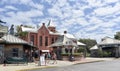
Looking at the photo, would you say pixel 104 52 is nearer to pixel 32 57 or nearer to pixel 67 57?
pixel 67 57

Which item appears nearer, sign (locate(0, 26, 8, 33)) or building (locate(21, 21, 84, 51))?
sign (locate(0, 26, 8, 33))

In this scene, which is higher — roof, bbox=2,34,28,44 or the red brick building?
the red brick building

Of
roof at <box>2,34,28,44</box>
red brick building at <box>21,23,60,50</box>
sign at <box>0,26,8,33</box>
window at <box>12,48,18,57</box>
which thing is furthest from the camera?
red brick building at <box>21,23,60,50</box>

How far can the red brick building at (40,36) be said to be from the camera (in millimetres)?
67562

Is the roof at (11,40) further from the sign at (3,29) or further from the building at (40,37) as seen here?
the building at (40,37)

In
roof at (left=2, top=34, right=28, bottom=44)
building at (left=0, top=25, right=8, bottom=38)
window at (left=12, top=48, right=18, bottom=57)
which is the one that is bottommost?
window at (left=12, top=48, right=18, bottom=57)

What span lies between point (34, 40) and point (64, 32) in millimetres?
13463

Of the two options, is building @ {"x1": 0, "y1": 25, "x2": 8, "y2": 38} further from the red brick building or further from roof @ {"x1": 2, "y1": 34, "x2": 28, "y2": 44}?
the red brick building

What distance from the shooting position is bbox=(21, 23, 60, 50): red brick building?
6756 cm

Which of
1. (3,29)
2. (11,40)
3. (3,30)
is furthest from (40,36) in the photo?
(11,40)

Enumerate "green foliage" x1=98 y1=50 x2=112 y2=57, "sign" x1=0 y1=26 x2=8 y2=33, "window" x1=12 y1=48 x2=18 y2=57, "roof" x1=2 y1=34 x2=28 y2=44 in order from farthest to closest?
"green foliage" x1=98 y1=50 x2=112 y2=57 < "sign" x1=0 y1=26 x2=8 y2=33 < "window" x1=12 y1=48 x2=18 y2=57 < "roof" x1=2 y1=34 x2=28 y2=44

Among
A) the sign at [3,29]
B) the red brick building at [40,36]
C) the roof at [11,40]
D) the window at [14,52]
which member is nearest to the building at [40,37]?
the red brick building at [40,36]

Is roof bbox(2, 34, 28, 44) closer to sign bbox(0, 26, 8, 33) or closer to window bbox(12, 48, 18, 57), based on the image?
sign bbox(0, 26, 8, 33)

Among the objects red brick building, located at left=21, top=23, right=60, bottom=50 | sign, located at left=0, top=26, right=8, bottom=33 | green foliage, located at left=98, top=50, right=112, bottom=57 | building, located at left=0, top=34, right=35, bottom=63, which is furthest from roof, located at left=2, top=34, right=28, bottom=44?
green foliage, located at left=98, top=50, right=112, bottom=57
